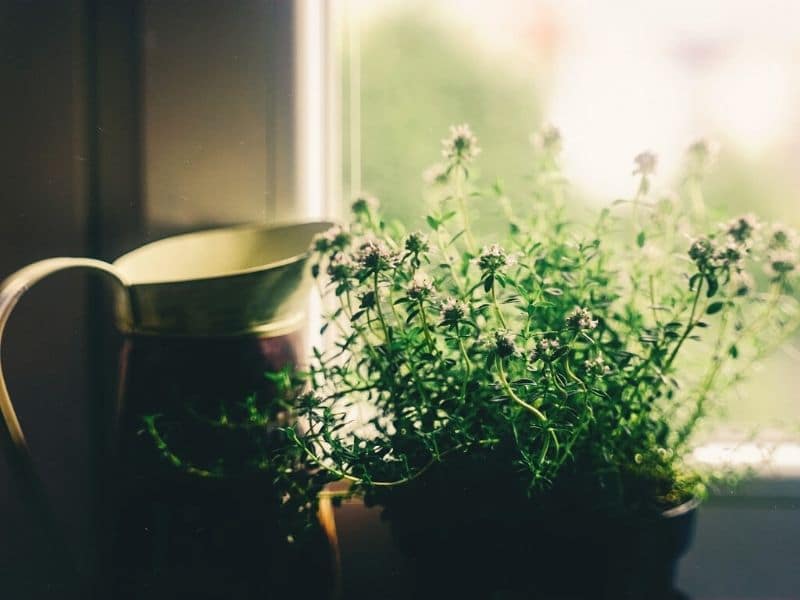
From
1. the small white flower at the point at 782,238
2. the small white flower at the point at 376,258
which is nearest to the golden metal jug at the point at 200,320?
the small white flower at the point at 376,258

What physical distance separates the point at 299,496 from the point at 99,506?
1.26 feet

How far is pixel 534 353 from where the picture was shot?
1.89 ft

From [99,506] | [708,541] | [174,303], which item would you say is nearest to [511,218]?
[174,303]

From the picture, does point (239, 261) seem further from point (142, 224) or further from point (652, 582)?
point (652, 582)

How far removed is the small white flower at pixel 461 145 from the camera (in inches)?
26.7

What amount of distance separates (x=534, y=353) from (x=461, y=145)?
0.22 metres

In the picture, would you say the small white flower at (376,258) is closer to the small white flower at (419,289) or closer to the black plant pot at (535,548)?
the small white flower at (419,289)

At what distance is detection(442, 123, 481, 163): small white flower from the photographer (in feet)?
2.23

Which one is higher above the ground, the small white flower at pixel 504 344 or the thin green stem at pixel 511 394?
the small white flower at pixel 504 344

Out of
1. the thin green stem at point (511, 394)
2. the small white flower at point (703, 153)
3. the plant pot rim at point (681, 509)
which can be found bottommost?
the plant pot rim at point (681, 509)

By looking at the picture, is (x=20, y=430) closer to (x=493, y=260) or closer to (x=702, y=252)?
(x=493, y=260)

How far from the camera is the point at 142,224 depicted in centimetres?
86

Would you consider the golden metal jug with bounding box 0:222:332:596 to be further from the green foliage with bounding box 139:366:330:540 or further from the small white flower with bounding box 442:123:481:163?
the small white flower with bounding box 442:123:481:163

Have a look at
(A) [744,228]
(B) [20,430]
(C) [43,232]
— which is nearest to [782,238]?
(A) [744,228]
